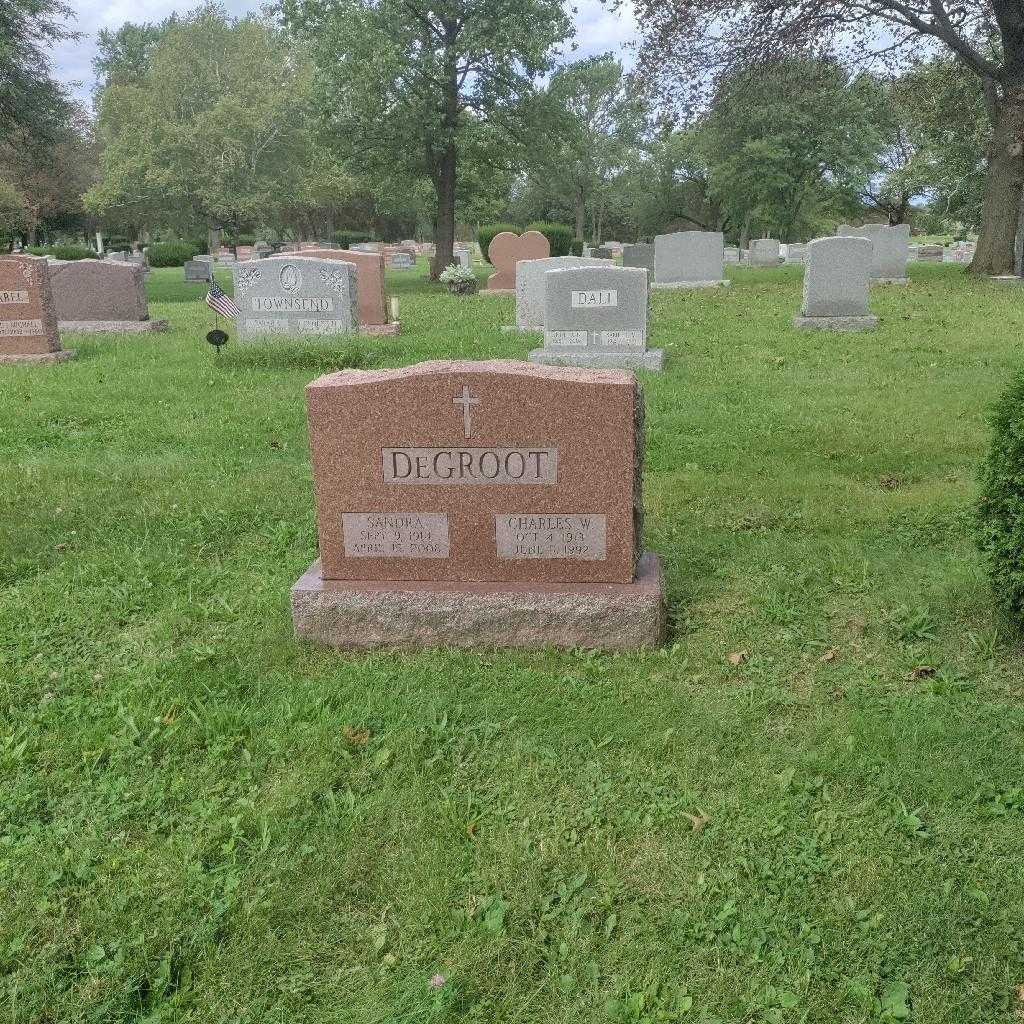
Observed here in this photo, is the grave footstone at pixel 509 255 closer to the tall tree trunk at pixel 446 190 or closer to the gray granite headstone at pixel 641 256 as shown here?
the gray granite headstone at pixel 641 256

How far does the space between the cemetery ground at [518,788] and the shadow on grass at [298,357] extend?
5.10 m

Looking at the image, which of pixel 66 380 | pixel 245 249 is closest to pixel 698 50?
pixel 66 380

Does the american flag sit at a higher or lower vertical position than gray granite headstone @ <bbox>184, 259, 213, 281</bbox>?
lower

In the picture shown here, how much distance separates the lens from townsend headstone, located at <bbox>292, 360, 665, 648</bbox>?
3902 millimetres

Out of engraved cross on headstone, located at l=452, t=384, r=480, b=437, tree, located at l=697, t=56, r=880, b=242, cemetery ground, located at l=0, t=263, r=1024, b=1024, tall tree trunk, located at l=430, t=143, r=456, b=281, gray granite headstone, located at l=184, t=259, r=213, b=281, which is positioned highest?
tree, located at l=697, t=56, r=880, b=242

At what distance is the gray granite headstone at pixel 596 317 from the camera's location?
35.2 feet

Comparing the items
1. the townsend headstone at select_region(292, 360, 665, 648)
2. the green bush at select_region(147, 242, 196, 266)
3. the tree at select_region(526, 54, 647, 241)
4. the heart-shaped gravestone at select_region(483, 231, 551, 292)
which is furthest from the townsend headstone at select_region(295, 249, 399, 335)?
the tree at select_region(526, 54, 647, 241)

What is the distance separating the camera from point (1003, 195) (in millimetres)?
21297

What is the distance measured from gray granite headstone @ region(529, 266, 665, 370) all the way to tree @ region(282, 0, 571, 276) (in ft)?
49.7

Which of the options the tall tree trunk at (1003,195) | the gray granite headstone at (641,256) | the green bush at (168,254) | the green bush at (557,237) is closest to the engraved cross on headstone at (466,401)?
the tall tree trunk at (1003,195)

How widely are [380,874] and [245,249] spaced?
59156mm

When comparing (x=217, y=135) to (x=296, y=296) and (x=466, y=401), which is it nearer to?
(x=296, y=296)

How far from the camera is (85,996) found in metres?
2.39

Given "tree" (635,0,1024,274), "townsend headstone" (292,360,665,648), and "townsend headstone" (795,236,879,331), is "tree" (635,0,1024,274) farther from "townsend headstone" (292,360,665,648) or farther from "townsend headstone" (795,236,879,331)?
"townsend headstone" (292,360,665,648)
